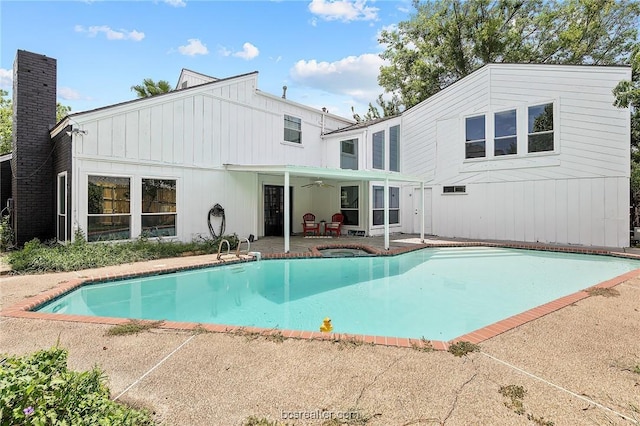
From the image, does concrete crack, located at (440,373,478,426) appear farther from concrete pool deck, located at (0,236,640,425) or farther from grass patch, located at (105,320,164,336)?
grass patch, located at (105,320,164,336)

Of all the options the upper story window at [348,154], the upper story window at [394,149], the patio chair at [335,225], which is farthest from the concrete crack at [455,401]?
the upper story window at [394,149]

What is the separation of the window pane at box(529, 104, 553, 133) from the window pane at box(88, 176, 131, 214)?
544 inches

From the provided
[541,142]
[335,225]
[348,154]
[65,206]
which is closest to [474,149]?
[541,142]

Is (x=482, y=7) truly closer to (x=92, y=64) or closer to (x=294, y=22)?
(x=294, y=22)

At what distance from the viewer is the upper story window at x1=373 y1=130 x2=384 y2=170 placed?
47.3 feet

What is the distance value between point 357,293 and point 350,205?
835cm

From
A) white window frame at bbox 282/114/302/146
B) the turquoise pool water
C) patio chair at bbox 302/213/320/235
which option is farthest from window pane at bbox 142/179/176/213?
patio chair at bbox 302/213/320/235

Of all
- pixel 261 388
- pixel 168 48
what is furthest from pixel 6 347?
pixel 168 48

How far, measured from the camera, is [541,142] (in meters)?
11.9

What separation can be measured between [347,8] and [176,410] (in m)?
13.3

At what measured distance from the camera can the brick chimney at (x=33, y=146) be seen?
9.31 metres

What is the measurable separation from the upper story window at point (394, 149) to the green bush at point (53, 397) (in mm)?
13928

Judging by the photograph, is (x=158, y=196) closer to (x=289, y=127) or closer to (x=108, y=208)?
(x=108, y=208)

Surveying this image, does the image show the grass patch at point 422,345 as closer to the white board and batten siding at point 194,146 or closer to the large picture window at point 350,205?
the white board and batten siding at point 194,146
